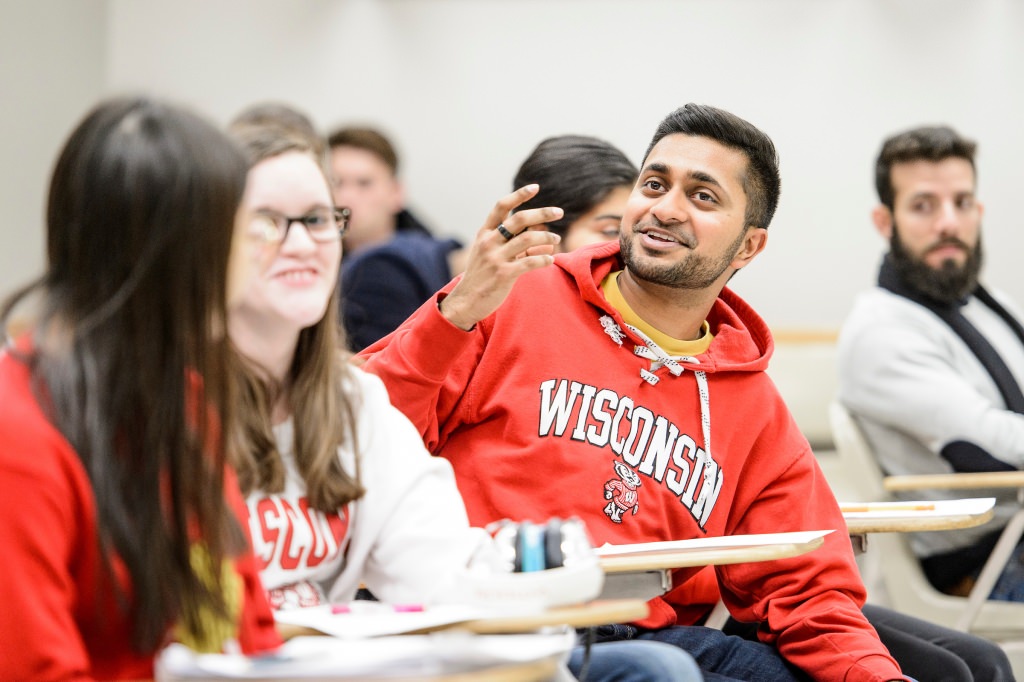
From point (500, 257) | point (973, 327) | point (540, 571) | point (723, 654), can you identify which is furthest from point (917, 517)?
point (973, 327)

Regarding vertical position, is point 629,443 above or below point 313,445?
below

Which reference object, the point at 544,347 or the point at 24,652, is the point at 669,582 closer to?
the point at 544,347

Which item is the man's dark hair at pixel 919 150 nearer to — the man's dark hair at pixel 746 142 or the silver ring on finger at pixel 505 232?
the man's dark hair at pixel 746 142

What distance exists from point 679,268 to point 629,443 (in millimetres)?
342

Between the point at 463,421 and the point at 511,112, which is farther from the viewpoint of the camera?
the point at 511,112

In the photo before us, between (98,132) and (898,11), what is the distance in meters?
4.17

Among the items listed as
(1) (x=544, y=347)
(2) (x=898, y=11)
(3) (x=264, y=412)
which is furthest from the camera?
(2) (x=898, y=11)

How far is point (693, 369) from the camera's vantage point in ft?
7.02

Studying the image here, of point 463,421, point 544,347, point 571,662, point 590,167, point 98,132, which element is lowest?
point 571,662

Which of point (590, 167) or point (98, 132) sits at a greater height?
point (98, 132)

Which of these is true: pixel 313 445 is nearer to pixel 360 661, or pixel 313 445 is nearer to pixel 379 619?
pixel 379 619

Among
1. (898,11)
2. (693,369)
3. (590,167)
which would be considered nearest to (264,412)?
(693,369)

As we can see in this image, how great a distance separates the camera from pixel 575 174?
9.10ft

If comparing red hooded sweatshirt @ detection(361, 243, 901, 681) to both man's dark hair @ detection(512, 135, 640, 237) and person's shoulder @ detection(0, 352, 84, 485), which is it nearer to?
man's dark hair @ detection(512, 135, 640, 237)
